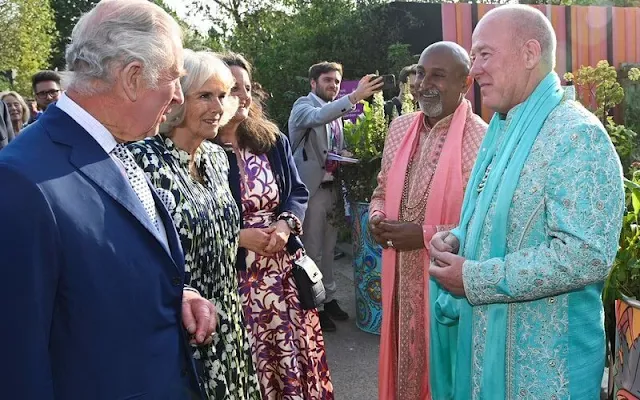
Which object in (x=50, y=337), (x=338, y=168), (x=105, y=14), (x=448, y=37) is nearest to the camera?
(x=50, y=337)

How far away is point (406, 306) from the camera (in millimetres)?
3303

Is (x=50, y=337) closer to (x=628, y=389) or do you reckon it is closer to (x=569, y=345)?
(x=569, y=345)

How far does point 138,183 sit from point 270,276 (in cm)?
153

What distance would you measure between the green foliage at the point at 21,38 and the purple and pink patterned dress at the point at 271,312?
23002 mm

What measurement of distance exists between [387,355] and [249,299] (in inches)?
31.1

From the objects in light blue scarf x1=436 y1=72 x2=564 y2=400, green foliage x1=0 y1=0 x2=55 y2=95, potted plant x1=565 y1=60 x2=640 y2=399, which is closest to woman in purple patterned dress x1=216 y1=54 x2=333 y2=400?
light blue scarf x1=436 y1=72 x2=564 y2=400

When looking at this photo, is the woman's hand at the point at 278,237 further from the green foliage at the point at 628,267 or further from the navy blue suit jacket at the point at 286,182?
the green foliage at the point at 628,267

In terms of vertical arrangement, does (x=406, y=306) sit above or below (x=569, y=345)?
below

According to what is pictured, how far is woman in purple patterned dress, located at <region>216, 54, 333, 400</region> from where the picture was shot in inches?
127

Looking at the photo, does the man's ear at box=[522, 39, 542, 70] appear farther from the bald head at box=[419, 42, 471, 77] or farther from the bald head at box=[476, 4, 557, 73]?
the bald head at box=[419, 42, 471, 77]

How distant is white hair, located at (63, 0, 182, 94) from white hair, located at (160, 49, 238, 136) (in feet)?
3.10

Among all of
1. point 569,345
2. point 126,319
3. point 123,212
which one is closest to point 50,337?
point 126,319

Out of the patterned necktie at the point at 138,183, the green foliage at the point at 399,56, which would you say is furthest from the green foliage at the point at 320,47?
the patterned necktie at the point at 138,183

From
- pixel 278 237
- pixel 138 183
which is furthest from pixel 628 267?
pixel 138 183
